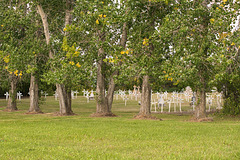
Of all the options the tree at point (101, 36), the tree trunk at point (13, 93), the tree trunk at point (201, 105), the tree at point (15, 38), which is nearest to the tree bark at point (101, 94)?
the tree at point (101, 36)

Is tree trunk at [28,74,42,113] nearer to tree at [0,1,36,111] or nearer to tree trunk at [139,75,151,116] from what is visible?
tree at [0,1,36,111]

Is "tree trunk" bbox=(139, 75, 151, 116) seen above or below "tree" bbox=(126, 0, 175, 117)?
below

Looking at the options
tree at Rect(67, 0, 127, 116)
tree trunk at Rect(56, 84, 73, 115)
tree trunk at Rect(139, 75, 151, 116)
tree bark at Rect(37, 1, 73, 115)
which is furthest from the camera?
tree trunk at Rect(56, 84, 73, 115)

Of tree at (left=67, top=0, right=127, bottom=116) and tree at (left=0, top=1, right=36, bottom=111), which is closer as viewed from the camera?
tree at (left=67, top=0, right=127, bottom=116)

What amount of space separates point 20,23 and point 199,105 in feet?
40.9

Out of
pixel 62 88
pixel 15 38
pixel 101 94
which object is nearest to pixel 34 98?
pixel 62 88

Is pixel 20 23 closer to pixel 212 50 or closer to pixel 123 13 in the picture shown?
pixel 123 13

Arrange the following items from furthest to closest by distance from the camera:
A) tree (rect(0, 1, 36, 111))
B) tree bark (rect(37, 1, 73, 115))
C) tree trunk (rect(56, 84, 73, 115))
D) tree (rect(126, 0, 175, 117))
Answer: tree trunk (rect(56, 84, 73, 115)) → tree bark (rect(37, 1, 73, 115)) → tree (rect(0, 1, 36, 111)) → tree (rect(126, 0, 175, 117))

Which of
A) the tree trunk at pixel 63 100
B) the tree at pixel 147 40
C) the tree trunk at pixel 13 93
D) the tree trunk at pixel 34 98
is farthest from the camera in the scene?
the tree trunk at pixel 13 93

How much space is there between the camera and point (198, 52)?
17.8 meters

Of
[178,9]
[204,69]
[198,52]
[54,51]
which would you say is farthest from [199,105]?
[54,51]

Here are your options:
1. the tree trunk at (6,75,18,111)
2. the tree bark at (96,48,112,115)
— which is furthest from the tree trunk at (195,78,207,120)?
the tree trunk at (6,75,18,111)

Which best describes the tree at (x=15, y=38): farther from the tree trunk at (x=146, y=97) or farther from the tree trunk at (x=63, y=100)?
the tree trunk at (x=146, y=97)

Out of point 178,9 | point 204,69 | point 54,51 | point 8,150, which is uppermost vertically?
point 178,9
